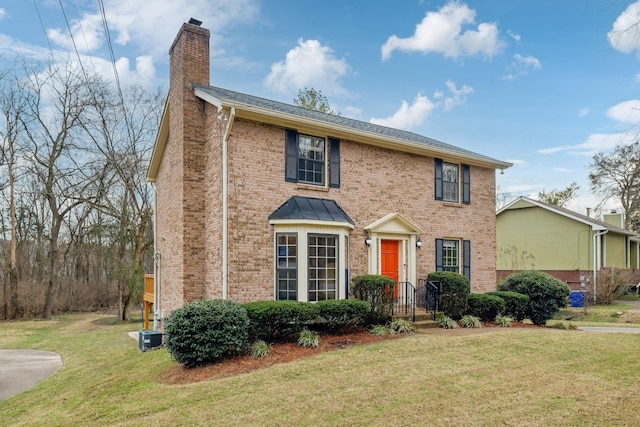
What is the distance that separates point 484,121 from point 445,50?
4.11m

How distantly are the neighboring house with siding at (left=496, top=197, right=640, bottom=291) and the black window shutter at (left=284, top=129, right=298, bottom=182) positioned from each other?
17785 mm

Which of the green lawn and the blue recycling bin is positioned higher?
the green lawn

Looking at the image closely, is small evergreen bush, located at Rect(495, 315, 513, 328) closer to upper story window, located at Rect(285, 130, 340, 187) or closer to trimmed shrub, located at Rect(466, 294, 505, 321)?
trimmed shrub, located at Rect(466, 294, 505, 321)

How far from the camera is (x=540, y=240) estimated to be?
79.9 ft

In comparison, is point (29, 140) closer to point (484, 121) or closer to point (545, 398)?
point (484, 121)

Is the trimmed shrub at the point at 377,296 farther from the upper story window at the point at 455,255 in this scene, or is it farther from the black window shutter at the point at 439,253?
the upper story window at the point at 455,255

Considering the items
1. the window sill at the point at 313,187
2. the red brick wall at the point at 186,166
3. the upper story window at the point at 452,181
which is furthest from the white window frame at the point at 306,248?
the upper story window at the point at 452,181

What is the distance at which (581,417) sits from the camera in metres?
5.20

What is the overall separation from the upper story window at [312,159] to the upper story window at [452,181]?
12.9 feet

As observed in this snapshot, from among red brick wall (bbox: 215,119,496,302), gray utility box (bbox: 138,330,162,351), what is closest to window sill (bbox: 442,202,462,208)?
red brick wall (bbox: 215,119,496,302)

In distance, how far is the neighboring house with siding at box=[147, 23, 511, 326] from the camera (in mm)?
10086

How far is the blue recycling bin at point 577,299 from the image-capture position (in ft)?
64.2

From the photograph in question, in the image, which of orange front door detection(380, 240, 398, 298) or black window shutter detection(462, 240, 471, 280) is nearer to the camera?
orange front door detection(380, 240, 398, 298)

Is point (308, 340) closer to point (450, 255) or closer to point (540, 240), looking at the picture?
point (450, 255)
